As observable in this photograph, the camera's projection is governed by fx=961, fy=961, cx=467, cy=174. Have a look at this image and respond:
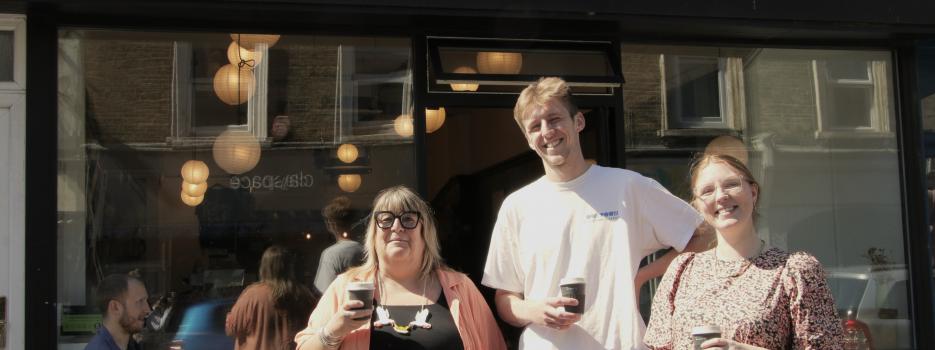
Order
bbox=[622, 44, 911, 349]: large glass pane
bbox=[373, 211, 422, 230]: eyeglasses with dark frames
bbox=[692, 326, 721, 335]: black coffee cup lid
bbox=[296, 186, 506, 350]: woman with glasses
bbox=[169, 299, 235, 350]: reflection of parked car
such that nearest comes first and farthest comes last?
1. bbox=[692, 326, 721, 335]: black coffee cup lid
2. bbox=[296, 186, 506, 350]: woman with glasses
3. bbox=[373, 211, 422, 230]: eyeglasses with dark frames
4. bbox=[169, 299, 235, 350]: reflection of parked car
5. bbox=[622, 44, 911, 349]: large glass pane

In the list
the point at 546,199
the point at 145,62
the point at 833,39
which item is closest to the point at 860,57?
the point at 833,39

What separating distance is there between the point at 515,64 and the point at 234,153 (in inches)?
64.7

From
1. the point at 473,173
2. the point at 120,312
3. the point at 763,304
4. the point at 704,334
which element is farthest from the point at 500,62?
the point at 704,334

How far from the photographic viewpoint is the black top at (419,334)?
380cm

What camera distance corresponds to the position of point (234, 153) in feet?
17.2

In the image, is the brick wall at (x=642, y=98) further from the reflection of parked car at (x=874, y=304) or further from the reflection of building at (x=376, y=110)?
the reflection of parked car at (x=874, y=304)

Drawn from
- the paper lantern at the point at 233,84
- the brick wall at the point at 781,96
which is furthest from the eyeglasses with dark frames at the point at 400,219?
the brick wall at the point at 781,96

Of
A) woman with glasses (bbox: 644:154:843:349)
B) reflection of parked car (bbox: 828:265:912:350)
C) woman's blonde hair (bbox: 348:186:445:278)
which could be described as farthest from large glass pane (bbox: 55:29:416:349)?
reflection of parked car (bbox: 828:265:912:350)

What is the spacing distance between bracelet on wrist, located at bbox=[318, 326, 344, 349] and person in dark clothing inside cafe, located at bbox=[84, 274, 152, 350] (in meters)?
1.25

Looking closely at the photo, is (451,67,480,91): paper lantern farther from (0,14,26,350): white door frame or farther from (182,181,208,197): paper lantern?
(0,14,26,350): white door frame

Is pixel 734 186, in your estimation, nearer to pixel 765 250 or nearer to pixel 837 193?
pixel 765 250

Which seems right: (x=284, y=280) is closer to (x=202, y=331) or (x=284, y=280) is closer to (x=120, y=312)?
(x=202, y=331)

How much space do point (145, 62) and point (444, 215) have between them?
313 cm

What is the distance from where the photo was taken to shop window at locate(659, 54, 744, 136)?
5.86 meters
